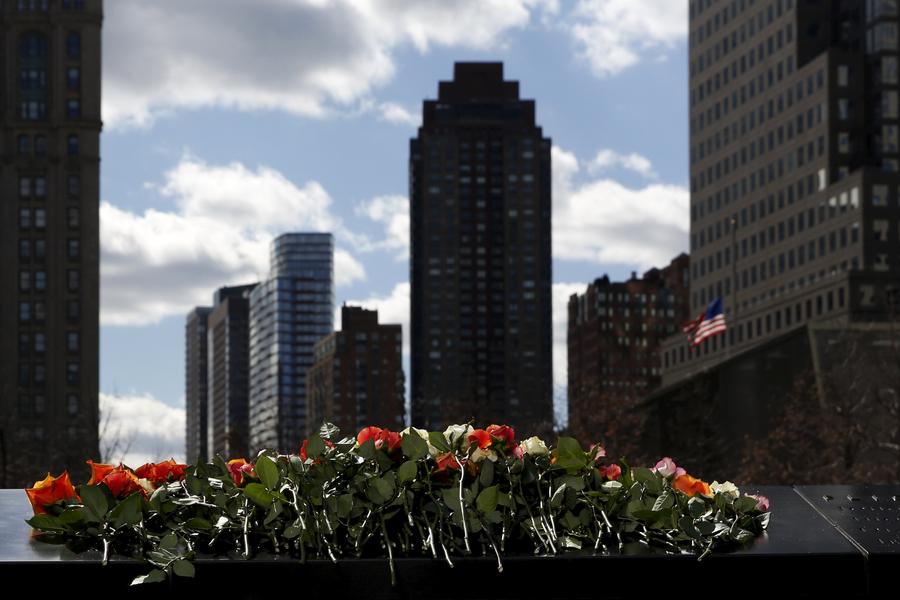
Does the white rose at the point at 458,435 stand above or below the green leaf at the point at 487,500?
above

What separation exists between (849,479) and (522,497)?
34.2 meters

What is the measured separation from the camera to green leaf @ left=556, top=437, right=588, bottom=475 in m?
4.94

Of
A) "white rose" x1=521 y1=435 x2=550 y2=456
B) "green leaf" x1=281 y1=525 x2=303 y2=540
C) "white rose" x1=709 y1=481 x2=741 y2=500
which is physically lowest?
"green leaf" x1=281 y1=525 x2=303 y2=540

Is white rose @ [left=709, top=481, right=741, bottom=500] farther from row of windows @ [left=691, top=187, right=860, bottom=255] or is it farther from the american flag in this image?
row of windows @ [left=691, top=187, right=860, bottom=255]

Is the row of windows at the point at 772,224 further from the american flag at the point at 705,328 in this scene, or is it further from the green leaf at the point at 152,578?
the green leaf at the point at 152,578

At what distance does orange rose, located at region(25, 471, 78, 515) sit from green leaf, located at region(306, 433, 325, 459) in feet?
2.82

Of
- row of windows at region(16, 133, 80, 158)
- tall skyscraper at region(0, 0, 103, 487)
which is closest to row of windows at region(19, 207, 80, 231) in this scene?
tall skyscraper at region(0, 0, 103, 487)

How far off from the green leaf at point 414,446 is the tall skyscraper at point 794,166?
358ft

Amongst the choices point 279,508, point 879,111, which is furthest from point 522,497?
point 879,111

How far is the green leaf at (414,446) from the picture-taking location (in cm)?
478

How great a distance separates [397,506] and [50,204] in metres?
147

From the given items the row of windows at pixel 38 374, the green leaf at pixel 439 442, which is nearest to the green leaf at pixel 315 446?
the green leaf at pixel 439 442

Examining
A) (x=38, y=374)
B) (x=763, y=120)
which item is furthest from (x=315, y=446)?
(x=38, y=374)

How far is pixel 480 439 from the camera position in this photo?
4.91m
